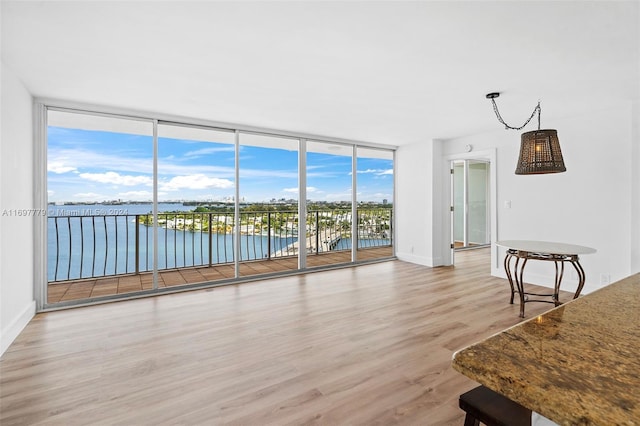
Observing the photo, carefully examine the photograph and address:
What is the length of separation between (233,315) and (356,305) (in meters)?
1.41

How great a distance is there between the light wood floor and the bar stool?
A: 1.00 meters

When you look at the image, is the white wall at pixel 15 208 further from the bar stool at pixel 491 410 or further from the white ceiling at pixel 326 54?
the bar stool at pixel 491 410

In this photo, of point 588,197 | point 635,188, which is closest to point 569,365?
point 635,188

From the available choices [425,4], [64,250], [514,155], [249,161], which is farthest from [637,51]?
[64,250]

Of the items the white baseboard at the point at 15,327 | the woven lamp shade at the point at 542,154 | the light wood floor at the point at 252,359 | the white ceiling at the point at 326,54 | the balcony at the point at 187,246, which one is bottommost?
the light wood floor at the point at 252,359

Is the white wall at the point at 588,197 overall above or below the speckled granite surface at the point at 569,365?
above

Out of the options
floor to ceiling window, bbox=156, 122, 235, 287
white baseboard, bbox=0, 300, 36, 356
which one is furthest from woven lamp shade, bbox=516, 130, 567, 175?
white baseboard, bbox=0, 300, 36, 356

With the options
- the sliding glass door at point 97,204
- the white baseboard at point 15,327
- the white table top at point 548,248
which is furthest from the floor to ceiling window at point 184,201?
the white table top at point 548,248

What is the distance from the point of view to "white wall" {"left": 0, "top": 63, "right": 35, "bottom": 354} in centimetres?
270

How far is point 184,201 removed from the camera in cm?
509

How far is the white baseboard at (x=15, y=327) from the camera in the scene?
261 cm

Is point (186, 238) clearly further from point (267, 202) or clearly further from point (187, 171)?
point (267, 202)

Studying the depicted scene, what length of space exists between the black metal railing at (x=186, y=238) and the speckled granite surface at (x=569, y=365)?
443 cm

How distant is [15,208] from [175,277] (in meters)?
2.52
